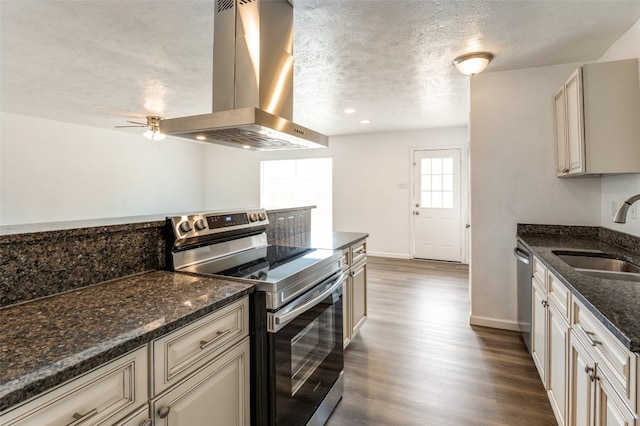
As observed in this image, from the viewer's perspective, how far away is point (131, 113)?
4.64 m

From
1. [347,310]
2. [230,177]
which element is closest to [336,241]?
[347,310]

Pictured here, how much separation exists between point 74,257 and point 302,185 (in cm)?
575

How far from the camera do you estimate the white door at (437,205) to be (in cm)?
568

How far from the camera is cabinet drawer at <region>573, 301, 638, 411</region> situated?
34.3 inches

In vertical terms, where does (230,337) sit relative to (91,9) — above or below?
below

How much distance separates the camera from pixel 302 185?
6953mm

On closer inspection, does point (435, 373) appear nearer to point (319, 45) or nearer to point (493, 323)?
point (493, 323)

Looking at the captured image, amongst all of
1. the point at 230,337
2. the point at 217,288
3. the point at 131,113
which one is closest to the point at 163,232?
the point at 217,288

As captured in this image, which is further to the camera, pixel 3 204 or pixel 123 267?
pixel 3 204

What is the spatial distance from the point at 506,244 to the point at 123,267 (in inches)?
116

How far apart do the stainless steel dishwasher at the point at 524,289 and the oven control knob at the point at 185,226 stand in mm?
2201

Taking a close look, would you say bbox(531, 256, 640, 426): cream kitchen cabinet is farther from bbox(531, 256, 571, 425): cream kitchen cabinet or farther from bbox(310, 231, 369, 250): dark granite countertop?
bbox(310, 231, 369, 250): dark granite countertop

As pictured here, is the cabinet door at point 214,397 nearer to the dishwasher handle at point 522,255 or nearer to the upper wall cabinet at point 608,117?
the dishwasher handle at point 522,255

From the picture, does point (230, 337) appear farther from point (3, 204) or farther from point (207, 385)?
point (3, 204)
